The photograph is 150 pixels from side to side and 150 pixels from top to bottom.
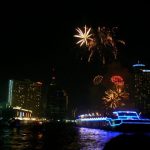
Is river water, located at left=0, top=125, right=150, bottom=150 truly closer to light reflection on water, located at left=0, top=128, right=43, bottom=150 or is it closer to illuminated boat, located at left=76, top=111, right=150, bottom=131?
light reflection on water, located at left=0, top=128, right=43, bottom=150

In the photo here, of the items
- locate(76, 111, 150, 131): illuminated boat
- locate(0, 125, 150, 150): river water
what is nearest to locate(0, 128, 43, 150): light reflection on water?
locate(0, 125, 150, 150): river water

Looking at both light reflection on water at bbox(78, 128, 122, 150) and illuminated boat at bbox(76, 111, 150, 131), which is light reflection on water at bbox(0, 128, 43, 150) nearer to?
light reflection on water at bbox(78, 128, 122, 150)

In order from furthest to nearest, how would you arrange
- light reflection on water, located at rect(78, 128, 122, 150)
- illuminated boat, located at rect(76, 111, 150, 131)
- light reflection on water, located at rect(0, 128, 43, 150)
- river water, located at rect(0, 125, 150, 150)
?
illuminated boat, located at rect(76, 111, 150, 131) < light reflection on water, located at rect(78, 128, 122, 150) < river water, located at rect(0, 125, 150, 150) < light reflection on water, located at rect(0, 128, 43, 150)

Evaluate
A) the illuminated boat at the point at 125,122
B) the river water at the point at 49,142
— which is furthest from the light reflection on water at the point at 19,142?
the illuminated boat at the point at 125,122

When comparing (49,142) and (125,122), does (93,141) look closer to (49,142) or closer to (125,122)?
(49,142)

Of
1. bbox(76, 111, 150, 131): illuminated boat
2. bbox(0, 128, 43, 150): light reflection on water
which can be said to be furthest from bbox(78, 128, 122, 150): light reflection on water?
bbox(76, 111, 150, 131): illuminated boat

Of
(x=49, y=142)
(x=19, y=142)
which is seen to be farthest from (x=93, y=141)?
(x=19, y=142)

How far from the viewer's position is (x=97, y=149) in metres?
34.0

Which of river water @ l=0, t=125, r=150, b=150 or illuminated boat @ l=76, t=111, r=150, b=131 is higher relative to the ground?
illuminated boat @ l=76, t=111, r=150, b=131

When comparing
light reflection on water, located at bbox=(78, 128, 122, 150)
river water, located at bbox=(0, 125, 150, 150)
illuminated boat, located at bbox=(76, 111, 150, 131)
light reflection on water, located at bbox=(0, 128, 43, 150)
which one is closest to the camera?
light reflection on water, located at bbox=(0, 128, 43, 150)

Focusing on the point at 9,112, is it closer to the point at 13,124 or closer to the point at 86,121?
the point at 86,121

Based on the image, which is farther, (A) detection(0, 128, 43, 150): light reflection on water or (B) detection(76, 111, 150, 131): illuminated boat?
(B) detection(76, 111, 150, 131): illuminated boat

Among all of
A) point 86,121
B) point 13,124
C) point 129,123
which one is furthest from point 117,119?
point 86,121

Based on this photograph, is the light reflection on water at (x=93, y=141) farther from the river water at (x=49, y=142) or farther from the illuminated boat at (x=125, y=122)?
the illuminated boat at (x=125, y=122)
